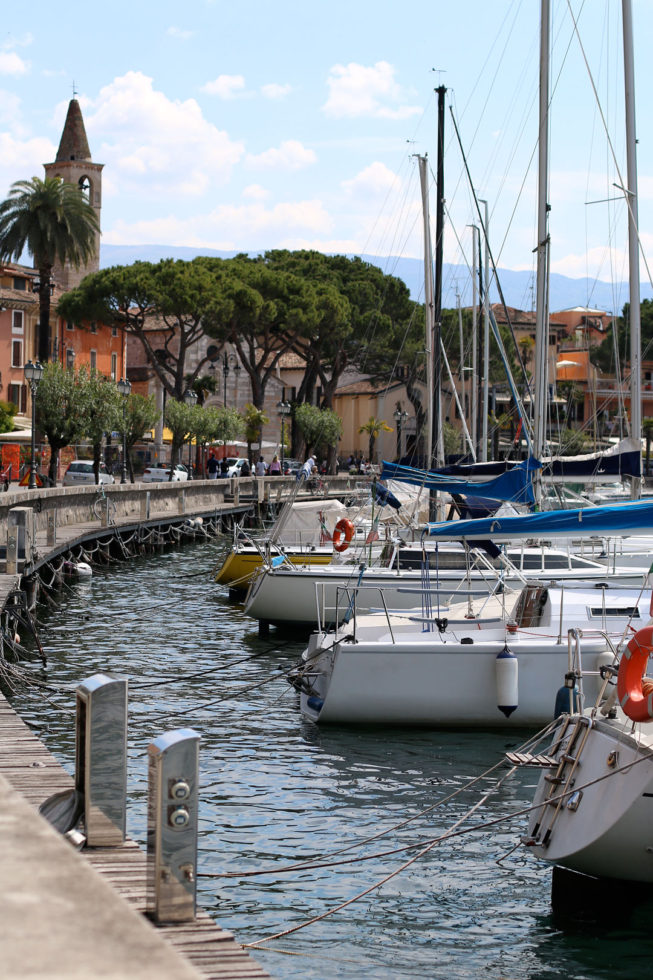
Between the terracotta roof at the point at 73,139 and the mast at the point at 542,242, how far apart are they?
86277 millimetres

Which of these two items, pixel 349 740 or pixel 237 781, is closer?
pixel 237 781

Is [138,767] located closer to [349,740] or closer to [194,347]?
[349,740]

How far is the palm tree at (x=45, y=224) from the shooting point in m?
51.1

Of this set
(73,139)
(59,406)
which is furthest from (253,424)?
(73,139)

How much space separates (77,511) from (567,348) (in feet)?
279

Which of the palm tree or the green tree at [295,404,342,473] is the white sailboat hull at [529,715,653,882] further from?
the green tree at [295,404,342,473]

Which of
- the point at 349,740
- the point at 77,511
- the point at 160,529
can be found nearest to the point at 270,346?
the point at 160,529

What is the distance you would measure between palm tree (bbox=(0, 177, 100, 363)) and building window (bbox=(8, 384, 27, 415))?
21.1 metres

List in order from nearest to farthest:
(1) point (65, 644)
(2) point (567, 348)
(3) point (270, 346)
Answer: (1) point (65, 644)
(3) point (270, 346)
(2) point (567, 348)

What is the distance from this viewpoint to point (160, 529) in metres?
43.5

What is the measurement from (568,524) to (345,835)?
5.36 meters

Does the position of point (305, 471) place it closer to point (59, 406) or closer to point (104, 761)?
point (59, 406)

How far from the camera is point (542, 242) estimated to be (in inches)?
841

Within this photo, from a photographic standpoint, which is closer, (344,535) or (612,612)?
(612,612)
